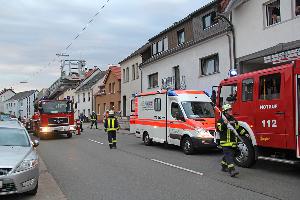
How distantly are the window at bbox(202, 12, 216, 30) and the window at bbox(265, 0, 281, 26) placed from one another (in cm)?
550

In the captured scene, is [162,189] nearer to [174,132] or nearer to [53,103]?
[174,132]

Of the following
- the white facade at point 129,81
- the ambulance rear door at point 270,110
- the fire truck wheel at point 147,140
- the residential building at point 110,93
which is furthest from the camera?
the residential building at point 110,93

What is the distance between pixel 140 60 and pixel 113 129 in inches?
807

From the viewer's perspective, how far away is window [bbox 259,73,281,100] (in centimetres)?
985

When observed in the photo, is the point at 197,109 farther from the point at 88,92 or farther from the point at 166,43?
the point at 88,92

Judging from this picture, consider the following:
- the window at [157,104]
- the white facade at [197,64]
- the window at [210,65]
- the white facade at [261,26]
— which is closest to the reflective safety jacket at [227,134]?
the window at [157,104]

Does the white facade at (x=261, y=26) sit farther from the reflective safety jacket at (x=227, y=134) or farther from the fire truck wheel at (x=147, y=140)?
the reflective safety jacket at (x=227, y=134)

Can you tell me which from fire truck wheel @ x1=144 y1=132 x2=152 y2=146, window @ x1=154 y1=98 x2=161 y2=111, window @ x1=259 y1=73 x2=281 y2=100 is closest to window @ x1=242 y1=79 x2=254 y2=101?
window @ x1=259 y1=73 x2=281 y2=100

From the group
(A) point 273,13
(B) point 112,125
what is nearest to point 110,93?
(B) point 112,125

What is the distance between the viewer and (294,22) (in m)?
16.7

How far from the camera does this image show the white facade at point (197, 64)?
22.2m

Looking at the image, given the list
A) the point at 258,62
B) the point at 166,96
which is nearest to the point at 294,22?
the point at 258,62

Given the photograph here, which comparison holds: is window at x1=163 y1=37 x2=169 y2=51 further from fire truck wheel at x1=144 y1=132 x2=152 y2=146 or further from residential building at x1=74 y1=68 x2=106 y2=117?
residential building at x1=74 y1=68 x2=106 y2=117

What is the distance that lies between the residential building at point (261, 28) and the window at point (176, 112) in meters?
4.32
